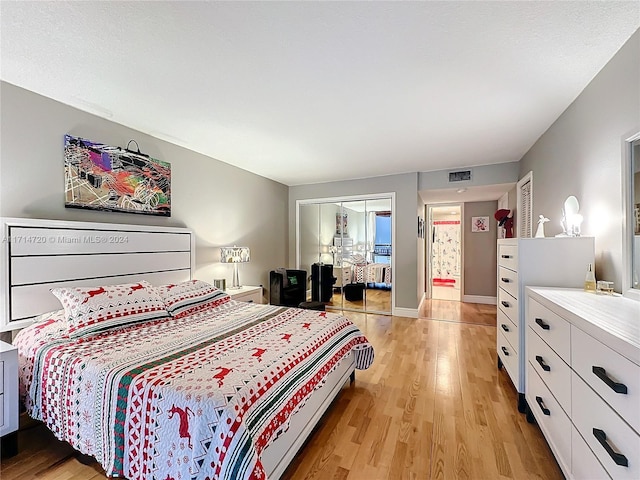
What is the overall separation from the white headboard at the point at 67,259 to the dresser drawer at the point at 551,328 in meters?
3.37

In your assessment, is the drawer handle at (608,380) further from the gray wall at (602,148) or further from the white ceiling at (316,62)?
the white ceiling at (316,62)

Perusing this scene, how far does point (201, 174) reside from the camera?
3.69 meters

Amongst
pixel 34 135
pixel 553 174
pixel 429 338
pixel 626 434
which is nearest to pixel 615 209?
pixel 553 174

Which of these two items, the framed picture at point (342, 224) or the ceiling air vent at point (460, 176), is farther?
the framed picture at point (342, 224)

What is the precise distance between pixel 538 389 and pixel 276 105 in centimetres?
285

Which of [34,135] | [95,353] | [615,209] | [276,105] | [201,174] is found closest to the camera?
[95,353]

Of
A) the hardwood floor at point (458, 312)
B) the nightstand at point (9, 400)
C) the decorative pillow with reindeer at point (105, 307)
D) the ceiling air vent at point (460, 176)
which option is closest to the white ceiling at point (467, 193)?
the ceiling air vent at point (460, 176)

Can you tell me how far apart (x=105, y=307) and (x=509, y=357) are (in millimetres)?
3259

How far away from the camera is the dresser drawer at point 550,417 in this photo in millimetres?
1385

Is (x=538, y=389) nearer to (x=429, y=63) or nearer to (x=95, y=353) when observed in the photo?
(x=429, y=63)

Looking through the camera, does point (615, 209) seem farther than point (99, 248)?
No

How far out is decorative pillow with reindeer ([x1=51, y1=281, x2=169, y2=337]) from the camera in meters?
1.92

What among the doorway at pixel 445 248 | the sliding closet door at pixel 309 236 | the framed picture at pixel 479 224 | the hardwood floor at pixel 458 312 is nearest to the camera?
the hardwood floor at pixel 458 312

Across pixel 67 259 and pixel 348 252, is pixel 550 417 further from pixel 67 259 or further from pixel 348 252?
pixel 348 252
